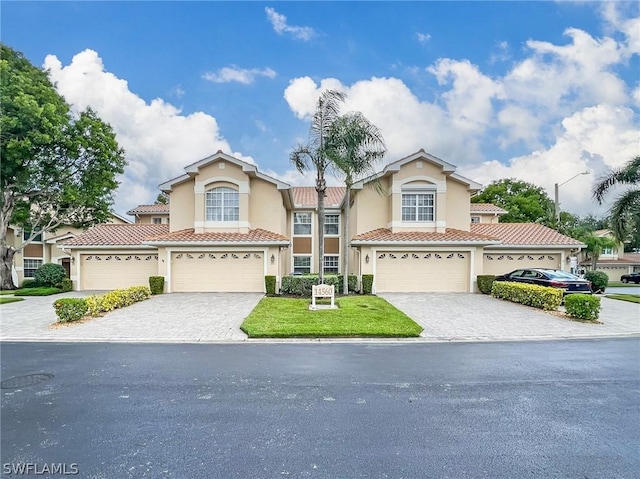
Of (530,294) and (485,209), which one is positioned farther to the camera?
(485,209)

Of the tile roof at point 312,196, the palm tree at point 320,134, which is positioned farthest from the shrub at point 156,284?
the tile roof at point 312,196

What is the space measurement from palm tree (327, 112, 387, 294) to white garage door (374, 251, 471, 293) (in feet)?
15.9

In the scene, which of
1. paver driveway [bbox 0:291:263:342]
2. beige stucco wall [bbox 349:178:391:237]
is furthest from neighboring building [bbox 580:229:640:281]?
paver driveway [bbox 0:291:263:342]

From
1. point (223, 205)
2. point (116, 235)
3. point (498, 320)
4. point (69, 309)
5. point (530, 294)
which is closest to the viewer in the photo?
point (69, 309)

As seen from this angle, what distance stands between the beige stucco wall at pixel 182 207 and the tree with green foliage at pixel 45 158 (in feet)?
18.1

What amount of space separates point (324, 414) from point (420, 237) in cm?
1495

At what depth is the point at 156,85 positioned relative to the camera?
18672 millimetres

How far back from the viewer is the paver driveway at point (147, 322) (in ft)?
29.7

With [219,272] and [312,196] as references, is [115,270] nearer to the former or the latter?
[219,272]

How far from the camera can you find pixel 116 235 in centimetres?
2084

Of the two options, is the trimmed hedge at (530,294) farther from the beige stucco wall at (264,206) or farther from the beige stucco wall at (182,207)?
the beige stucco wall at (182,207)

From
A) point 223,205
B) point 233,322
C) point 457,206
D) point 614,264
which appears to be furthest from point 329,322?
point 614,264

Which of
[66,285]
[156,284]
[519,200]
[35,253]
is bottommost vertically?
[66,285]

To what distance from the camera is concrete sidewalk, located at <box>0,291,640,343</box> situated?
9109 mm
